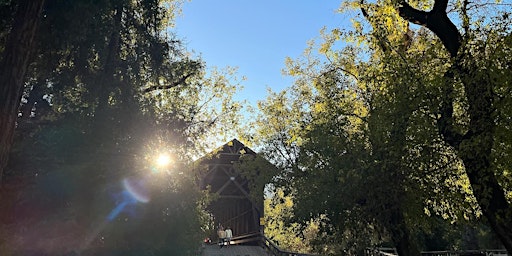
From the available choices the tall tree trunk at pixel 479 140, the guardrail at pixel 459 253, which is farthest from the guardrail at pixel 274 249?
the tall tree trunk at pixel 479 140

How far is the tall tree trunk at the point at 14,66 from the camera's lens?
586 centimetres

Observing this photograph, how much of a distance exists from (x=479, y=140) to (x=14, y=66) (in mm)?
7449

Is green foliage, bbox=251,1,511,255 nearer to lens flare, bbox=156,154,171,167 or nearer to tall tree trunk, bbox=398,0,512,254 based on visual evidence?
tall tree trunk, bbox=398,0,512,254

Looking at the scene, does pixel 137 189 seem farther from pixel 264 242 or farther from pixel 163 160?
pixel 264 242

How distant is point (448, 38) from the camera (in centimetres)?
813

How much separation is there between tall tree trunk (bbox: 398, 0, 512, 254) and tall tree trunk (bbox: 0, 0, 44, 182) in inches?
282

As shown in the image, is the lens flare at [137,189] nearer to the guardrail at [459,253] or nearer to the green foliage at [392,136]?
the green foliage at [392,136]

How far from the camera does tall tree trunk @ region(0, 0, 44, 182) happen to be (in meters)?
5.86

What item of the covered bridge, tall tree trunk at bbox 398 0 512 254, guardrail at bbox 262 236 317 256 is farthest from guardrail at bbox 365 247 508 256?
the covered bridge

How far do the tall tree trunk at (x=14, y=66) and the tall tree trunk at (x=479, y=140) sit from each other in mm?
7155

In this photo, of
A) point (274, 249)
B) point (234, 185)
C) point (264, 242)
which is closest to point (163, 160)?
point (274, 249)

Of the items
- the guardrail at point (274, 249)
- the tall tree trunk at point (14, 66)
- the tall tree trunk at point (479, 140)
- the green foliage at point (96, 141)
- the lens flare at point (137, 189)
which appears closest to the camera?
the tall tree trunk at point (14, 66)

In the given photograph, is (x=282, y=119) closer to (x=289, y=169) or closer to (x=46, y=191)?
(x=289, y=169)

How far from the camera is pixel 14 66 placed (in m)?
6.11
